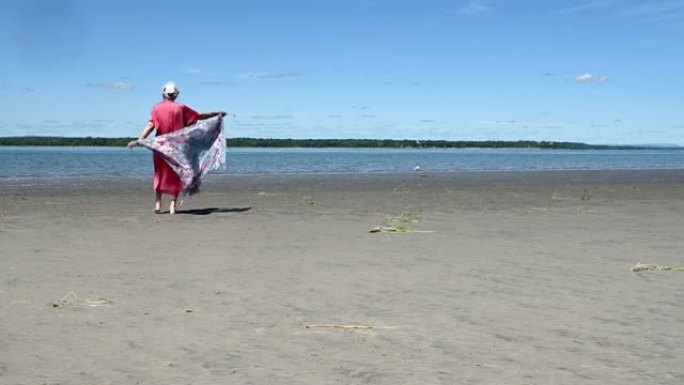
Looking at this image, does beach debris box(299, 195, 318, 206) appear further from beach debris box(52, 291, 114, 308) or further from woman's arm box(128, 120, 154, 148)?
beach debris box(52, 291, 114, 308)

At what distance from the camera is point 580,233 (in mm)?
10484

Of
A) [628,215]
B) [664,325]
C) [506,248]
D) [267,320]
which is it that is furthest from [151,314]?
[628,215]

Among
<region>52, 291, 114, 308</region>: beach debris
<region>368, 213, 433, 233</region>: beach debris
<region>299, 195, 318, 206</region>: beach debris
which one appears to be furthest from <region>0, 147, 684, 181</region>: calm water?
<region>52, 291, 114, 308</region>: beach debris

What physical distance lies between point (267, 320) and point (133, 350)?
103 centimetres

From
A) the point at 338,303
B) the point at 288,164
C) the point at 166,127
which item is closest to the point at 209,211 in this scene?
the point at 166,127

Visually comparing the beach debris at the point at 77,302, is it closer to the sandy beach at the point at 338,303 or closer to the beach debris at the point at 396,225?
the sandy beach at the point at 338,303

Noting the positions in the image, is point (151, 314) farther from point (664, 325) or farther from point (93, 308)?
point (664, 325)

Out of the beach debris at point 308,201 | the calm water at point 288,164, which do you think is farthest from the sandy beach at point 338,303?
the calm water at point 288,164

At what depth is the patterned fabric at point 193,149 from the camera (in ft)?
43.9

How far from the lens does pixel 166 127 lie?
44.3 ft

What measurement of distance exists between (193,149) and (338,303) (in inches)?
332

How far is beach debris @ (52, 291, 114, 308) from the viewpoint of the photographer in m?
5.81

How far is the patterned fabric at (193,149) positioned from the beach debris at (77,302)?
720 cm

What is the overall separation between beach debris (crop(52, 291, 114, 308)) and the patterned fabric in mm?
7198
